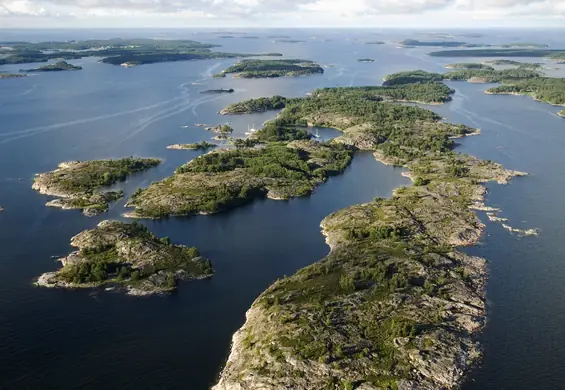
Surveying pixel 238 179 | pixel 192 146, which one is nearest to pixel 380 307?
pixel 238 179

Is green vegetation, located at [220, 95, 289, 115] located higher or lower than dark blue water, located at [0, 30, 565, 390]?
higher

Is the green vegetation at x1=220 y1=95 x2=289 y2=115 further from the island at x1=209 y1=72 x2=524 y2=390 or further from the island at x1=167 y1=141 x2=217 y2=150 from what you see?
the island at x1=209 y1=72 x2=524 y2=390

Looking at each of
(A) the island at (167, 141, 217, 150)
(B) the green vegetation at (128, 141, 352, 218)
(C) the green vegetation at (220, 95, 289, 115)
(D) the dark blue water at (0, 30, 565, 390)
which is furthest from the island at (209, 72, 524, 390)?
(C) the green vegetation at (220, 95, 289, 115)

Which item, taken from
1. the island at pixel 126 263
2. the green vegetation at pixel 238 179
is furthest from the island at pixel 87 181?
the island at pixel 126 263

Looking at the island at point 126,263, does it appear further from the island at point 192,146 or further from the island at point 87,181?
the island at point 192,146

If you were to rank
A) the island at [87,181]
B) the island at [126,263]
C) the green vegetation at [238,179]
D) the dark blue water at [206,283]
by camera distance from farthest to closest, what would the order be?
the island at [87,181]
the green vegetation at [238,179]
the island at [126,263]
the dark blue water at [206,283]

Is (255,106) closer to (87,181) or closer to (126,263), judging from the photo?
(87,181)
